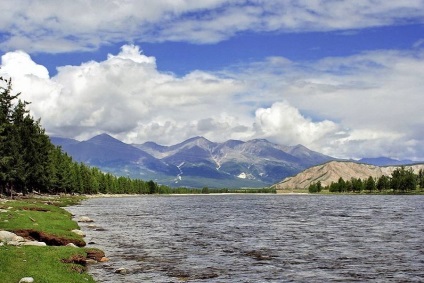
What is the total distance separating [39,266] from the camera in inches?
1291

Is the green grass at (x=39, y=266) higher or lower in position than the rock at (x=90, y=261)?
higher

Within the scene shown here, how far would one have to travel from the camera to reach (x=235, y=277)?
35.6 metres

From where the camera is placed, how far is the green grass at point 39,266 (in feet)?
96.9

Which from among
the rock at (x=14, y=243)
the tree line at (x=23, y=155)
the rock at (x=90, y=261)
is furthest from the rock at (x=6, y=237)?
the tree line at (x=23, y=155)

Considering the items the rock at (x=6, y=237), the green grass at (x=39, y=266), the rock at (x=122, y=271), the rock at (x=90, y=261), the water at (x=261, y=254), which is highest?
the rock at (x=6, y=237)

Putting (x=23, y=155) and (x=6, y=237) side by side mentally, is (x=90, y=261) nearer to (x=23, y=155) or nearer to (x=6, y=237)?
(x=6, y=237)

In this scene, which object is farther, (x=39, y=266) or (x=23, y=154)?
(x=23, y=154)

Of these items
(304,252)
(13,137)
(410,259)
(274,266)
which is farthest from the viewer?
(13,137)

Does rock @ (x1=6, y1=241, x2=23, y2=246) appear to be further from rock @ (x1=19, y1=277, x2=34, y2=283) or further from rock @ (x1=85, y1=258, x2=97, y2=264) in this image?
rock @ (x1=19, y1=277, x2=34, y2=283)

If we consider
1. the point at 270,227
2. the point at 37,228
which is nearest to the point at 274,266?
the point at 37,228

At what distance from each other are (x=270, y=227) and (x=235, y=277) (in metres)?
41.8

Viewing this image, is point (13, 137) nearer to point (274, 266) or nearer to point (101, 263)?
point (101, 263)

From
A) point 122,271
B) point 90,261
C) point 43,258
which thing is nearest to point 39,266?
point 43,258

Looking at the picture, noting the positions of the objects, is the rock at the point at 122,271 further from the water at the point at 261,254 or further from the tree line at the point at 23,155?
the tree line at the point at 23,155
